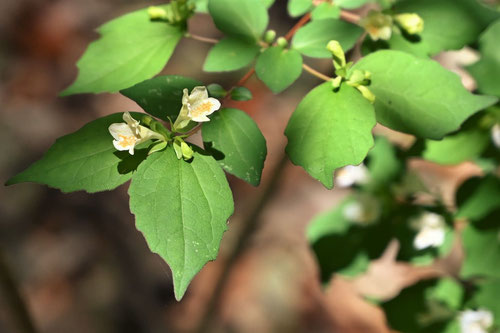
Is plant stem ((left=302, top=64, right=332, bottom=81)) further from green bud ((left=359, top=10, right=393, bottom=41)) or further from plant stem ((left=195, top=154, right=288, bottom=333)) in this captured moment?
plant stem ((left=195, top=154, right=288, bottom=333))

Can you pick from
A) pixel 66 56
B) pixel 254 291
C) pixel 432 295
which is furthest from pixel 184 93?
pixel 66 56

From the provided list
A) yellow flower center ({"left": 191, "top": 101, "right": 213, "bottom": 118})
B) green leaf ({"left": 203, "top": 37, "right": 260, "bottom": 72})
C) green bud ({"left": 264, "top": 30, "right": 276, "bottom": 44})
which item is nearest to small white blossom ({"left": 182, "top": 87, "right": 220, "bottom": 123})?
yellow flower center ({"left": 191, "top": 101, "right": 213, "bottom": 118})

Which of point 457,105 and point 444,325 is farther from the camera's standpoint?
point 444,325

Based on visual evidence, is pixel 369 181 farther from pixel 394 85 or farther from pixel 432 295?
pixel 394 85

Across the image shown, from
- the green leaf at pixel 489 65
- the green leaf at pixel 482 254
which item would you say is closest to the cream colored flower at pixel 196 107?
the green leaf at pixel 489 65

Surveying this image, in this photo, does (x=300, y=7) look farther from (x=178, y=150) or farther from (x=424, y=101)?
(x=178, y=150)

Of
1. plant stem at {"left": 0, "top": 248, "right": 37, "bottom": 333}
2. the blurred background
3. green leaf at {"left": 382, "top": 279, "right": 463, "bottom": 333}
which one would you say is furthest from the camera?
the blurred background
